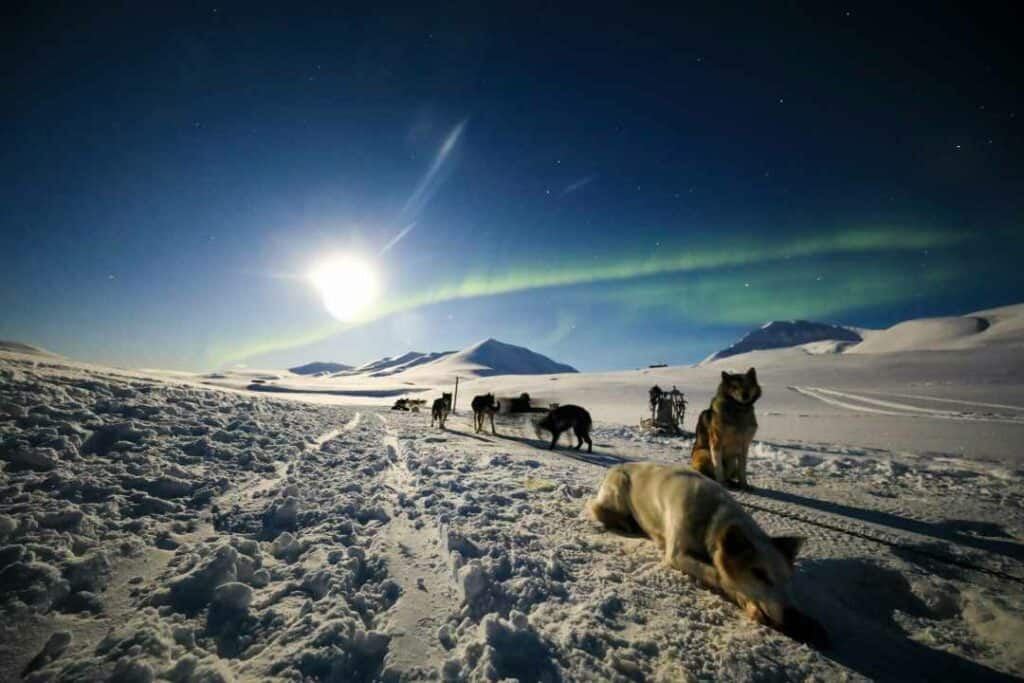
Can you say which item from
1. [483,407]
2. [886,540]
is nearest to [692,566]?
[886,540]

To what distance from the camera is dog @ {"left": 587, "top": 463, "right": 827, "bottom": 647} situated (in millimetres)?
2812

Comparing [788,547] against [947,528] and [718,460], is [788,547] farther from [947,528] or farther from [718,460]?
[947,528]

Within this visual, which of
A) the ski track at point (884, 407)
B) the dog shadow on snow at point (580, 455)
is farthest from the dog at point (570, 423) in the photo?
the ski track at point (884, 407)

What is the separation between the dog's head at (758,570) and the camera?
2791mm

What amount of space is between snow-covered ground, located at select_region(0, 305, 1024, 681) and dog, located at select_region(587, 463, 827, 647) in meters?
0.14

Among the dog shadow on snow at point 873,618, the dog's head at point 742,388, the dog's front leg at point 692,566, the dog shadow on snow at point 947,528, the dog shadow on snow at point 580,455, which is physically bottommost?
the dog shadow on snow at point 580,455

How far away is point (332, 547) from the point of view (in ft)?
13.0

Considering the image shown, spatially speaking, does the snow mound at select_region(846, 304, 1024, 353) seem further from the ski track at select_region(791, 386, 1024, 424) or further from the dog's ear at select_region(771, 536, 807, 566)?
the dog's ear at select_region(771, 536, 807, 566)

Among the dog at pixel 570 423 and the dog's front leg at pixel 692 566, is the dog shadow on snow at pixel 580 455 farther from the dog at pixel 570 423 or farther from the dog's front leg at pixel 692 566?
the dog's front leg at pixel 692 566

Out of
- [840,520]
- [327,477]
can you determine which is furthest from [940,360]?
[327,477]

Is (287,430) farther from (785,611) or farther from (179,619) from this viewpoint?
(785,611)

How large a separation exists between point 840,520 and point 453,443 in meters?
8.83

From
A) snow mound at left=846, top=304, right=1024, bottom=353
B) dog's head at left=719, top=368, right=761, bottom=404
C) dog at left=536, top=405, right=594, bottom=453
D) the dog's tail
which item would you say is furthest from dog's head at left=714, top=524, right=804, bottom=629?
snow mound at left=846, top=304, right=1024, bottom=353

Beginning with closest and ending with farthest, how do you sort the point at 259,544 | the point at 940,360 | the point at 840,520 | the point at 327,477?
the point at 259,544 → the point at 840,520 → the point at 327,477 → the point at 940,360
